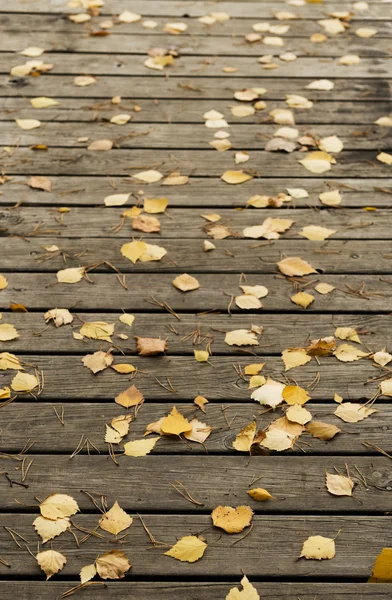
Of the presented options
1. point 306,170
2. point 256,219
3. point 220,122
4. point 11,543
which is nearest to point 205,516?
point 11,543

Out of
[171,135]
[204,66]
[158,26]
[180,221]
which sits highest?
[158,26]

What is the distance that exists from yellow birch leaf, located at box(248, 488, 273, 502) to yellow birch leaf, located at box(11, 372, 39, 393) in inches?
28.7

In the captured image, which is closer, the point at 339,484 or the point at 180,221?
the point at 339,484

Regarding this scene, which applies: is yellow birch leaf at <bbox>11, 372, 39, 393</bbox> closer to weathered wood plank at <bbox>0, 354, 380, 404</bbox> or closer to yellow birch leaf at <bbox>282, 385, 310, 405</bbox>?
weathered wood plank at <bbox>0, 354, 380, 404</bbox>

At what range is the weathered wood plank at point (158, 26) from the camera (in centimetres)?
414

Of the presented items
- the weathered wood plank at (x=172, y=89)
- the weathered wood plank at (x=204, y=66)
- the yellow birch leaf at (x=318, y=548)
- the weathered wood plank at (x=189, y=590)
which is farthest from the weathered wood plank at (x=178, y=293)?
the weathered wood plank at (x=204, y=66)

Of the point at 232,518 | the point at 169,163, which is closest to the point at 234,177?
the point at 169,163

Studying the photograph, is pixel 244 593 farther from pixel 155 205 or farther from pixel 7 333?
pixel 155 205

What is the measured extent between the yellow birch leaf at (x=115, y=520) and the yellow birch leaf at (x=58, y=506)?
80 millimetres

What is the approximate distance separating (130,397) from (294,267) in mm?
818

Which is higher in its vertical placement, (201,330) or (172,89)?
(172,89)

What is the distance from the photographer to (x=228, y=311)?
8.02 ft

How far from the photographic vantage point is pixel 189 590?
172cm

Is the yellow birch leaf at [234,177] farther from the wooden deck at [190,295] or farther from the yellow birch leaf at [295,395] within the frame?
the yellow birch leaf at [295,395]
